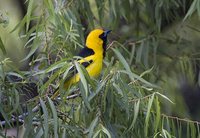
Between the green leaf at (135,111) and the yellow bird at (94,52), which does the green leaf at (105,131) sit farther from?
the yellow bird at (94,52)

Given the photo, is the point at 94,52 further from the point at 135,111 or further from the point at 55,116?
the point at 55,116

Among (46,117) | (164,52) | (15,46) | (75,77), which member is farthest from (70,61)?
(15,46)

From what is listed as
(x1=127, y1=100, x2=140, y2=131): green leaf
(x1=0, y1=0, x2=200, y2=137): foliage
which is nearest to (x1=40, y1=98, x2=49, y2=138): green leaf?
(x1=0, y1=0, x2=200, y2=137): foliage

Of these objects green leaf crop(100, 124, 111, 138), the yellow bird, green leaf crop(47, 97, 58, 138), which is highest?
the yellow bird

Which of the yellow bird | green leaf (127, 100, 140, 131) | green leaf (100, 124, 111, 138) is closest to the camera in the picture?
green leaf (100, 124, 111, 138)

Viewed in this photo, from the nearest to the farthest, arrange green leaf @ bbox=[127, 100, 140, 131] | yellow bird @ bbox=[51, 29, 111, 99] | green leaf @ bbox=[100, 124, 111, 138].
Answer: green leaf @ bbox=[100, 124, 111, 138]
green leaf @ bbox=[127, 100, 140, 131]
yellow bird @ bbox=[51, 29, 111, 99]

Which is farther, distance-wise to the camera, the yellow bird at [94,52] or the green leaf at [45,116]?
the yellow bird at [94,52]

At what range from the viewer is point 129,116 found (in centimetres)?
342

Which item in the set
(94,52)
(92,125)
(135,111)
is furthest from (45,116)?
(94,52)

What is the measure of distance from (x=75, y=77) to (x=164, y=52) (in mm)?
2370

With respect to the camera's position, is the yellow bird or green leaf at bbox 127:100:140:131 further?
the yellow bird

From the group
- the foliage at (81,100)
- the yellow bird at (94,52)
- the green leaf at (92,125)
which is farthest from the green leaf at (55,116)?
the yellow bird at (94,52)

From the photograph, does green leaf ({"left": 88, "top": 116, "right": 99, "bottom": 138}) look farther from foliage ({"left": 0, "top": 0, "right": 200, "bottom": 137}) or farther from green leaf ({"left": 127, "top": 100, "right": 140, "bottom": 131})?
green leaf ({"left": 127, "top": 100, "right": 140, "bottom": 131})

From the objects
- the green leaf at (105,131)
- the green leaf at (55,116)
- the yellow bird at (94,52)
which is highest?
the yellow bird at (94,52)
